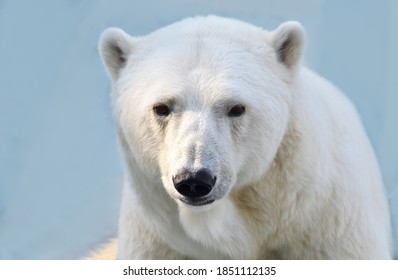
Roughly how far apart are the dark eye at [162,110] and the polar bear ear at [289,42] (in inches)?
24.3

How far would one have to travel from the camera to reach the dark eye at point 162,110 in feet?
15.3

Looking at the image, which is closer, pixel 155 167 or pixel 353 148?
pixel 155 167

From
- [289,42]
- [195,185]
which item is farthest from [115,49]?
[195,185]

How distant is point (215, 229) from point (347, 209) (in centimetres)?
64

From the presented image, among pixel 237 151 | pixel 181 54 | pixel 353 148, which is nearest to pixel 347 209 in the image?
pixel 353 148

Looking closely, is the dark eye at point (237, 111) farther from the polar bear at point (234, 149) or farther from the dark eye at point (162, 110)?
the dark eye at point (162, 110)

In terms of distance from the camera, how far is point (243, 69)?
477 centimetres

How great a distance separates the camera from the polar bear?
4594 millimetres

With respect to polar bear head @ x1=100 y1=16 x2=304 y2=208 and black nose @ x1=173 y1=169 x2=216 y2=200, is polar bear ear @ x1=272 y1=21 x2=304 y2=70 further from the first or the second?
black nose @ x1=173 y1=169 x2=216 y2=200

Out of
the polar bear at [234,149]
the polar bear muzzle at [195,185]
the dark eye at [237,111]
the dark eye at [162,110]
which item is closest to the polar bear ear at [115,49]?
the polar bear at [234,149]

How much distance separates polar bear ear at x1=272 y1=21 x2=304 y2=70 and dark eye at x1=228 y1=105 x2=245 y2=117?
1.30 feet
